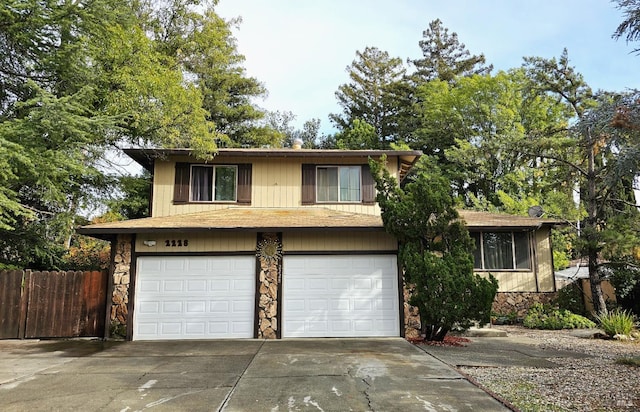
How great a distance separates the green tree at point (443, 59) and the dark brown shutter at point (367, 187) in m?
18.1

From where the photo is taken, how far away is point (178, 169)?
475 inches

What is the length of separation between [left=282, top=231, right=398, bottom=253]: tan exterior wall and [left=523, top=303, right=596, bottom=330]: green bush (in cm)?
534

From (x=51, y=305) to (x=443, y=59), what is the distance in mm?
27270

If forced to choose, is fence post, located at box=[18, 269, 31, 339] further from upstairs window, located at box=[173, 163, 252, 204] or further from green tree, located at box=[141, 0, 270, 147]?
green tree, located at box=[141, 0, 270, 147]

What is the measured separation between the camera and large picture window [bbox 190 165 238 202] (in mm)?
11992

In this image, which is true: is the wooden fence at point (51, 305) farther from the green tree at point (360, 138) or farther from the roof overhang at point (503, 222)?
the green tree at point (360, 138)

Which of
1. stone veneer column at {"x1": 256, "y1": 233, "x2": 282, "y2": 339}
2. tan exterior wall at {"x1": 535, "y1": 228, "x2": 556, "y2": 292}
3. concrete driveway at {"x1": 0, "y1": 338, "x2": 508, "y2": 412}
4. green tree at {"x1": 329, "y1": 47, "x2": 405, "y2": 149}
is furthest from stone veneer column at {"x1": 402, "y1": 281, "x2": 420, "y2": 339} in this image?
green tree at {"x1": 329, "y1": 47, "x2": 405, "y2": 149}

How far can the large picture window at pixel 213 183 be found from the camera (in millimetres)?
11992

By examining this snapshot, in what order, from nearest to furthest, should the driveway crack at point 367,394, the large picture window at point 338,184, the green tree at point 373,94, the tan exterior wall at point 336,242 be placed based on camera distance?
the driveway crack at point 367,394
the tan exterior wall at point 336,242
the large picture window at point 338,184
the green tree at point 373,94

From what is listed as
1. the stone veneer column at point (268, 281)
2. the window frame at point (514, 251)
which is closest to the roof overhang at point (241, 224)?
the stone veneer column at point (268, 281)

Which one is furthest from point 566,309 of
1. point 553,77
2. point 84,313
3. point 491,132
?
point 84,313

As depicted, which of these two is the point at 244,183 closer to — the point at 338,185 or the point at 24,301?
the point at 338,185

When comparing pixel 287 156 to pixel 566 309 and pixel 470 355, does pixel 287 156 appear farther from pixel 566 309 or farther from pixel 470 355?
pixel 566 309

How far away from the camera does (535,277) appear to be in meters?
13.4
